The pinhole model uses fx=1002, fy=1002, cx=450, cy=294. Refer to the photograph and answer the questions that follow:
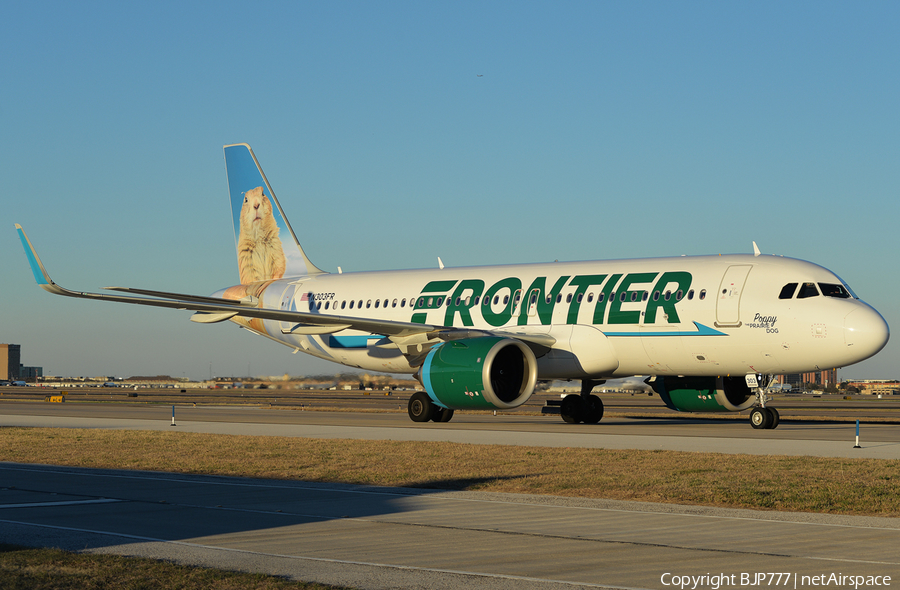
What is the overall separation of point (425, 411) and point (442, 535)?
20.0 meters

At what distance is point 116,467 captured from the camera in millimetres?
16656

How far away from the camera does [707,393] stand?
27938 millimetres

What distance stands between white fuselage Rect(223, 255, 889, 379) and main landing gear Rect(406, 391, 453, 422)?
2038mm

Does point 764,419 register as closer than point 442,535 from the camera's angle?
No

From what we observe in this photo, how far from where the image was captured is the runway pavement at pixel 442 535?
780 centimetres

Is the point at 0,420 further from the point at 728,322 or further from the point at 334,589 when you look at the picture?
the point at 334,589

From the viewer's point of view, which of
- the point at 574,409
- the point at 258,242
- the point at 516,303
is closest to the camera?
the point at 516,303

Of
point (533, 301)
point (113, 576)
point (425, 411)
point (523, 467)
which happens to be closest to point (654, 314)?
point (533, 301)

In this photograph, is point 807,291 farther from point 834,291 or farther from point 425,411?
point 425,411

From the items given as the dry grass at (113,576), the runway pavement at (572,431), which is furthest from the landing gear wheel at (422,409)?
the dry grass at (113,576)

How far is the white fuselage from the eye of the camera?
78.7ft

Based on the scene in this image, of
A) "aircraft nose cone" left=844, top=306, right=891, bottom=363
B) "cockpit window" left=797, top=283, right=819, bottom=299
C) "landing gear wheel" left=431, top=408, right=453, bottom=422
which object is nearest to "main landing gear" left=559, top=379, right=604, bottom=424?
"landing gear wheel" left=431, top=408, right=453, bottom=422

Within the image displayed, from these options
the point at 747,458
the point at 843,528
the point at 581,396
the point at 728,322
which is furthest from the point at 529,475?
the point at 581,396

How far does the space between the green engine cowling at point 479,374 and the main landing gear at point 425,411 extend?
2.94 metres
